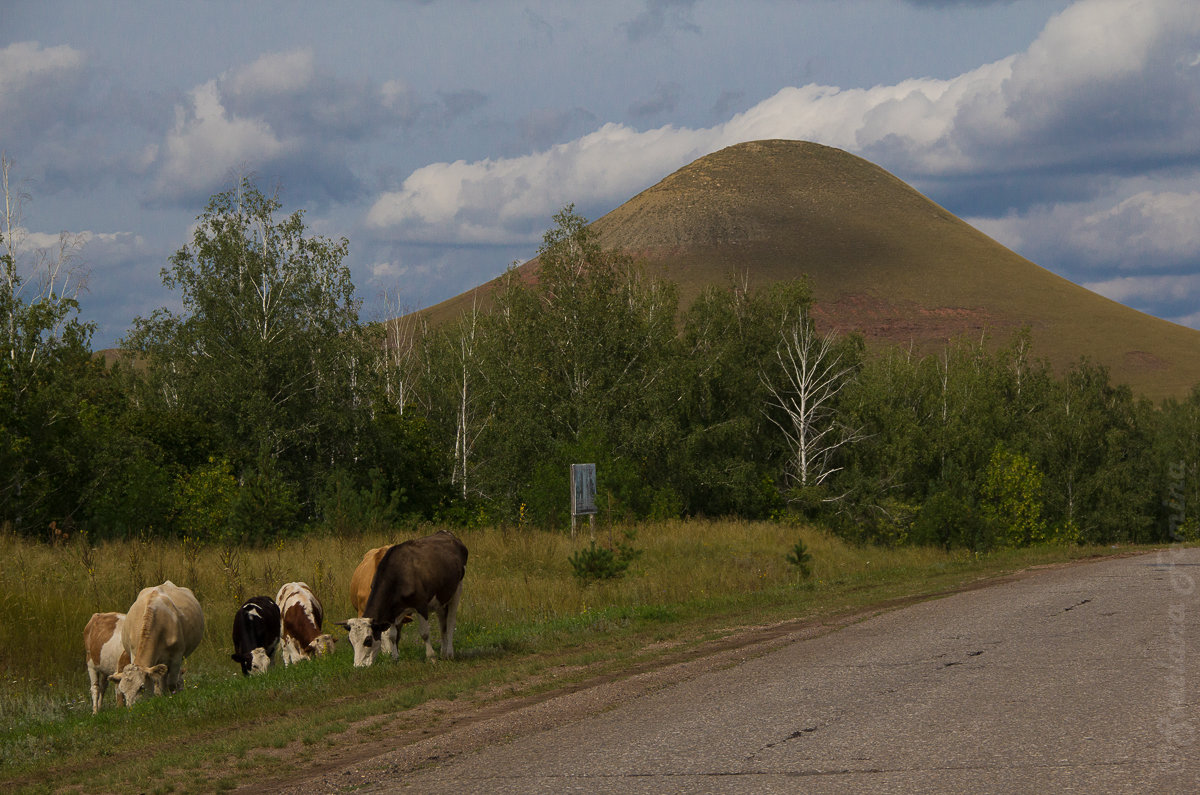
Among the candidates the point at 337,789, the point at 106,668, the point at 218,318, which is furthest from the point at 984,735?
the point at 218,318

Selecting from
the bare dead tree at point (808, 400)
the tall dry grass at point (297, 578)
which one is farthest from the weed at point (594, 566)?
the bare dead tree at point (808, 400)

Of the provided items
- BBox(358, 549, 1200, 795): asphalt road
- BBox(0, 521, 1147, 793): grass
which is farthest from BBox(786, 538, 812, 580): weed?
BBox(358, 549, 1200, 795): asphalt road

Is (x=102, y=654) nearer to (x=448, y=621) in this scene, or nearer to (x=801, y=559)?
(x=448, y=621)

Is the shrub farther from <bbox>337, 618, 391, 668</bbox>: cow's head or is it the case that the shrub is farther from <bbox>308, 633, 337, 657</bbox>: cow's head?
<bbox>337, 618, 391, 668</bbox>: cow's head

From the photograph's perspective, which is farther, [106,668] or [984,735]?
[106,668]

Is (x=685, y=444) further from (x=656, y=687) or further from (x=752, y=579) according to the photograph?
(x=656, y=687)

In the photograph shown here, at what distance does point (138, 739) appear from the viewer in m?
9.95

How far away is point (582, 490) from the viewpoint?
24.0 metres

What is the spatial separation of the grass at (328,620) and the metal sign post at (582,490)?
4.13 ft

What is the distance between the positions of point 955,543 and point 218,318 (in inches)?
1644

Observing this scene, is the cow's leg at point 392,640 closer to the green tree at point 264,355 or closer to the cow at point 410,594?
the cow at point 410,594

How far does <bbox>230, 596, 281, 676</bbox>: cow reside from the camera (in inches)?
579

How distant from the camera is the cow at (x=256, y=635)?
1471 centimetres

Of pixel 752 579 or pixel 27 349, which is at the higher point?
pixel 27 349
